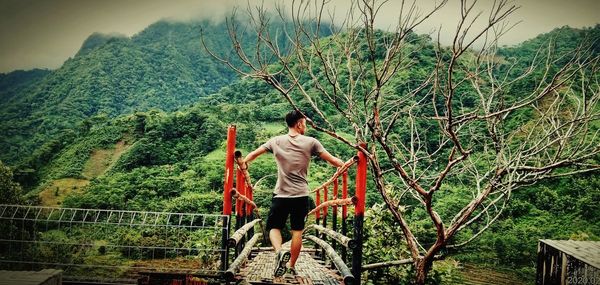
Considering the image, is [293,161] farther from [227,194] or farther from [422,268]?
[422,268]

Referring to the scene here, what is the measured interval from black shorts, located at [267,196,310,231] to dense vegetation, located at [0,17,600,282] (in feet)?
3.03

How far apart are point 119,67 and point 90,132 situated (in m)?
16.7

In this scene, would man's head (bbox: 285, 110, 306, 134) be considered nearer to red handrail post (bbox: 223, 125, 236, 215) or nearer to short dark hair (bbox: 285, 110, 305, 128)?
short dark hair (bbox: 285, 110, 305, 128)

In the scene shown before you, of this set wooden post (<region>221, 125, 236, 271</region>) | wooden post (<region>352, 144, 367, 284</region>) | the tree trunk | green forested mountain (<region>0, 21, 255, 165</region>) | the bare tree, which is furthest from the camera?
green forested mountain (<region>0, 21, 255, 165</region>)

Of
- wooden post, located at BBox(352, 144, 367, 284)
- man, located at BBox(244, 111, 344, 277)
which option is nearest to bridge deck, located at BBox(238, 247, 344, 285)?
man, located at BBox(244, 111, 344, 277)

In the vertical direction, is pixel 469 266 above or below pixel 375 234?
below

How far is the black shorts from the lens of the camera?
3428mm

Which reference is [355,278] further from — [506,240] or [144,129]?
[144,129]

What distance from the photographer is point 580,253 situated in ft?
16.3

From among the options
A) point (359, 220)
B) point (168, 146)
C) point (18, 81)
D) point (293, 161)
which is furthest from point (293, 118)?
point (18, 81)

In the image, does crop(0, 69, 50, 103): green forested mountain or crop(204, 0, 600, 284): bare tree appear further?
crop(0, 69, 50, 103): green forested mountain

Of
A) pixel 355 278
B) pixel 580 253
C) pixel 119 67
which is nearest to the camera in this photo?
pixel 355 278

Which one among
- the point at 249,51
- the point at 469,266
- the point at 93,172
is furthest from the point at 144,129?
the point at 469,266

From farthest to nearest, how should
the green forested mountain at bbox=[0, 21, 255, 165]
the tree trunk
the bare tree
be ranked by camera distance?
1. the green forested mountain at bbox=[0, 21, 255, 165]
2. the tree trunk
3. the bare tree
